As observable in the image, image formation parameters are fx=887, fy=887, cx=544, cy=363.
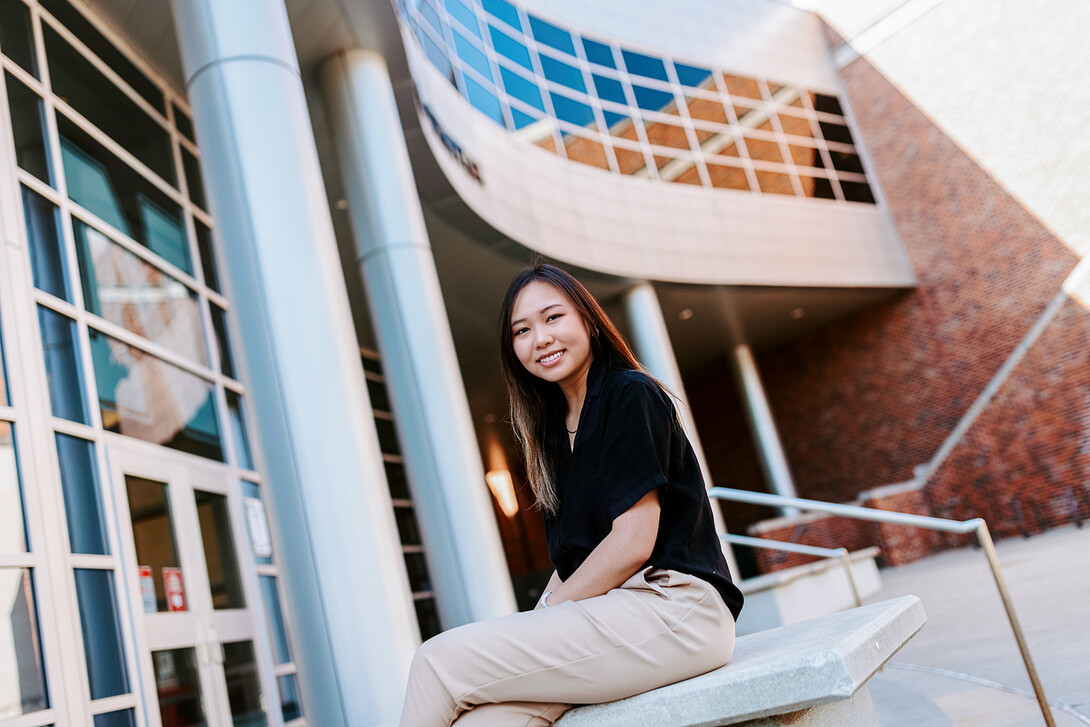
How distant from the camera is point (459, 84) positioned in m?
12.6

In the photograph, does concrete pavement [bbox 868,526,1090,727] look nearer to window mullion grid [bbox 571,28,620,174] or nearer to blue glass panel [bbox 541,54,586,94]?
window mullion grid [bbox 571,28,620,174]

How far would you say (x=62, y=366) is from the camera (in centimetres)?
530

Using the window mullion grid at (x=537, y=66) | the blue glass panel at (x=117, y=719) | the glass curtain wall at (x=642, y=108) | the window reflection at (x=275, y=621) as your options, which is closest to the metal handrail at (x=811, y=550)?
the window reflection at (x=275, y=621)

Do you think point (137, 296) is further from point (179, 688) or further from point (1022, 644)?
point (1022, 644)

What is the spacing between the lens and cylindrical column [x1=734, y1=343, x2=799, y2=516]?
2034cm

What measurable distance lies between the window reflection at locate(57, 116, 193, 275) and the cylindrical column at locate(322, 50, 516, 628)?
62.2 inches

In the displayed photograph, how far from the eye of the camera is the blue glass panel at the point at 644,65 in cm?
1797

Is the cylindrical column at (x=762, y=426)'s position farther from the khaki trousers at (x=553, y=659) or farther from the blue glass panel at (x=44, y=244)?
the khaki trousers at (x=553, y=659)

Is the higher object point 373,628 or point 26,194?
point 26,194

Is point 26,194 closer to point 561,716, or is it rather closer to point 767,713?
point 561,716

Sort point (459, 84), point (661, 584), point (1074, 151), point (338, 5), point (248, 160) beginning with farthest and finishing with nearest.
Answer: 1. point (1074, 151)
2. point (459, 84)
3. point (338, 5)
4. point (248, 160)
5. point (661, 584)

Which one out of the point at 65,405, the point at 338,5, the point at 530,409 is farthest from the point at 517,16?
the point at 530,409

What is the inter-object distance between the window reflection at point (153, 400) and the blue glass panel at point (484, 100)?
754 cm

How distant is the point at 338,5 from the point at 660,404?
6.16m
